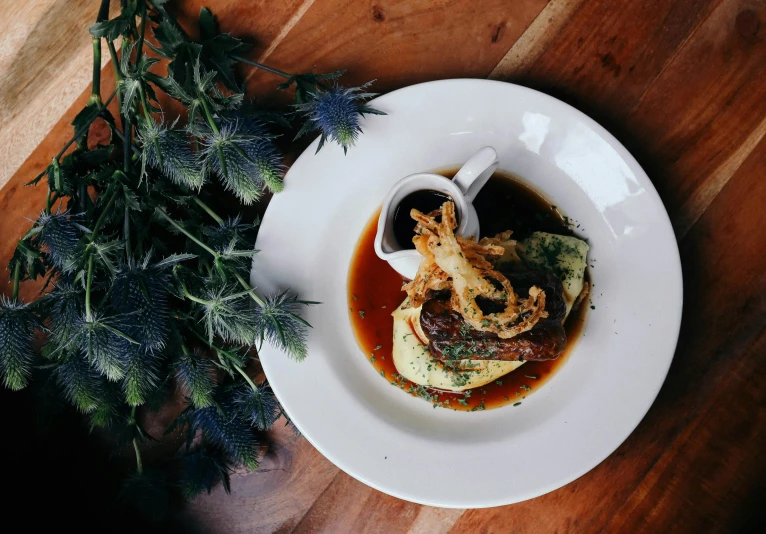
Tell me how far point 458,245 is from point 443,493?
89 cm

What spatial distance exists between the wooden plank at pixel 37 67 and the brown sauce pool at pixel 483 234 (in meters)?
1.30

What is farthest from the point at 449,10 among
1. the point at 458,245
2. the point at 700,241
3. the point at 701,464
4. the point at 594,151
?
the point at 701,464

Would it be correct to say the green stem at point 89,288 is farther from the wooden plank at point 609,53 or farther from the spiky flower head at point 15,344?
the wooden plank at point 609,53

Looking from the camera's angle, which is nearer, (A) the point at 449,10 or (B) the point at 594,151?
(B) the point at 594,151

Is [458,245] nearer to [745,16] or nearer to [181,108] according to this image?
[181,108]

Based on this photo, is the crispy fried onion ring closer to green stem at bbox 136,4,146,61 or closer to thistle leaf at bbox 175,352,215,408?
thistle leaf at bbox 175,352,215,408

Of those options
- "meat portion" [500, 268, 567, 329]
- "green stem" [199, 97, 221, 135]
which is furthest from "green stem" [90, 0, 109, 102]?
"meat portion" [500, 268, 567, 329]

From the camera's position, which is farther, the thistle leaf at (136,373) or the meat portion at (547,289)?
the meat portion at (547,289)

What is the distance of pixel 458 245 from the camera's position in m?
1.79

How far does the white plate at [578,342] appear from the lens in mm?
1973

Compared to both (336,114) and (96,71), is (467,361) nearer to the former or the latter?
(336,114)

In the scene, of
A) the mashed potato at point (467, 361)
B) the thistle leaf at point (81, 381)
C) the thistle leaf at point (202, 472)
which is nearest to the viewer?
the thistle leaf at point (81, 381)

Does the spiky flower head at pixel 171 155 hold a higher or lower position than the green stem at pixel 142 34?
lower

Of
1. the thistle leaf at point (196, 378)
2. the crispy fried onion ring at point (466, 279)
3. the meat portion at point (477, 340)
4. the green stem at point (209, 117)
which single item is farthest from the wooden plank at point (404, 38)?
the thistle leaf at point (196, 378)
